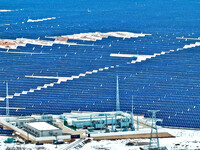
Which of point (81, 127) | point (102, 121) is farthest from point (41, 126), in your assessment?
point (102, 121)

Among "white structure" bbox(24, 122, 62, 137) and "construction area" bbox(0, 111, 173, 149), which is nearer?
"construction area" bbox(0, 111, 173, 149)

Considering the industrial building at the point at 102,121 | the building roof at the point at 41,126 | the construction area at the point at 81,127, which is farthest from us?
the industrial building at the point at 102,121

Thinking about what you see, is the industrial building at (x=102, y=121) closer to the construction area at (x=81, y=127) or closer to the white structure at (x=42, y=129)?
the construction area at (x=81, y=127)

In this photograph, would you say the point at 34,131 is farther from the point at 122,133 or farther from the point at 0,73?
the point at 0,73

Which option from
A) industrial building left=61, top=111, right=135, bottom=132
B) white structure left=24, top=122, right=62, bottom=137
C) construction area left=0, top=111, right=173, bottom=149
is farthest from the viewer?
industrial building left=61, top=111, right=135, bottom=132

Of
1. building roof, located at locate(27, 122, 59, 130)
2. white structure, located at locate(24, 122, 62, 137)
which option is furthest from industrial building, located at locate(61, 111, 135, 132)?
white structure, located at locate(24, 122, 62, 137)

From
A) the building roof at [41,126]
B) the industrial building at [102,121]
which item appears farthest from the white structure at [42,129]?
the industrial building at [102,121]

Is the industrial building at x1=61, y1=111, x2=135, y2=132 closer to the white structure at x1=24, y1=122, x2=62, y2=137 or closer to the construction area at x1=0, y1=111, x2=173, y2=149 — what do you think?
the construction area at x1=0, y1=111, x2=173, y2=149

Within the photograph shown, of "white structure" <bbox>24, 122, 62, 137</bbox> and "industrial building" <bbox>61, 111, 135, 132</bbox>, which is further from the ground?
"industrial building" <bbox>61, 111, 135, 132</bbox>

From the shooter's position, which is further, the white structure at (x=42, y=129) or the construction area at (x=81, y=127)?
the white structure at (x=42, y=129)
